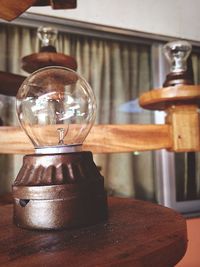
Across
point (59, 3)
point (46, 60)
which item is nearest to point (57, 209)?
point (59, 3)

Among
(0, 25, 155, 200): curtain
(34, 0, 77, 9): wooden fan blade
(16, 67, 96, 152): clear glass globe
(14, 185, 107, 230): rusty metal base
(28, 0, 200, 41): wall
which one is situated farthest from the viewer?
(0, 25, 155, 200): curtain

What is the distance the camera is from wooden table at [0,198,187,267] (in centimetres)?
36

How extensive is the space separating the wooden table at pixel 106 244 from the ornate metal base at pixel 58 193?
0.07 ft

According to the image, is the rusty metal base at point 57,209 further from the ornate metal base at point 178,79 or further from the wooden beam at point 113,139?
the ornate metal base at point 178,79

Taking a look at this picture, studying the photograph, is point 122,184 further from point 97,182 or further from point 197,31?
point 97,182

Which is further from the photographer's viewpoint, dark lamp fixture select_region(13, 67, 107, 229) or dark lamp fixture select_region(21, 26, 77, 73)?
dark lamp fixture select_region(21, 26, 77, 73)

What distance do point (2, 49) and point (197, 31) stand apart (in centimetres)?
200

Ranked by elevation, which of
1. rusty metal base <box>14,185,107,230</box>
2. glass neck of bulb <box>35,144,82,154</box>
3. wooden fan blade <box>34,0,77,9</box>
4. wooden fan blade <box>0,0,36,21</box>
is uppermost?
wooden fan blade <box>34,0,77,9</box>

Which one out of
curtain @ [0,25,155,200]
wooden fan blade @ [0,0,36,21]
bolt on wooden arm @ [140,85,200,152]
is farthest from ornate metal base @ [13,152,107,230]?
curtain @ [0,25,155,200]

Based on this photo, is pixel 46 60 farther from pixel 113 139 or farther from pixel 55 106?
pixel 55 106

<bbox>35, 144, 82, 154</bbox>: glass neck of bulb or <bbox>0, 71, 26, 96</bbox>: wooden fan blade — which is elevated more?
<bbox>0, 71, 26, 96</bbox>: wooden fan blade

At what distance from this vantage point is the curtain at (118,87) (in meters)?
2.65

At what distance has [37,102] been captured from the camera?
65 centimetres

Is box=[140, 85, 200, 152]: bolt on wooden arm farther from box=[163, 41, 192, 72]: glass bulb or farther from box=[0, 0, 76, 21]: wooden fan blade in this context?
box=[0, 0, 76, 21]: wooden fan blade
